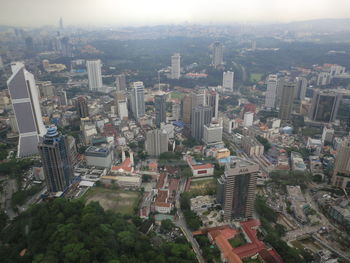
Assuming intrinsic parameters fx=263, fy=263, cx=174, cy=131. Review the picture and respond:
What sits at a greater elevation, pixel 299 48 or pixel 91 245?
pixel 299 48

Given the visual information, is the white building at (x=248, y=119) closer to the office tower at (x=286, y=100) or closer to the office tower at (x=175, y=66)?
the office tower at (x=286, y=100)

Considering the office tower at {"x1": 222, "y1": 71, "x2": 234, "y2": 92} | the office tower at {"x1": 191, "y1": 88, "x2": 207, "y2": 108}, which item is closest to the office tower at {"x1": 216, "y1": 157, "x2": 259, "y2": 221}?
the office tower at {"x1": 191, "y1": 88, "x2": 207, "y2": 108}

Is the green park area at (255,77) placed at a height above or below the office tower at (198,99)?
below

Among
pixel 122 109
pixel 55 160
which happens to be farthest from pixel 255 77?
pixel 55 160

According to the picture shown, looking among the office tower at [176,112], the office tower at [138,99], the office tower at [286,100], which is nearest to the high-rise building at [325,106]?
the office tower at [286,100]

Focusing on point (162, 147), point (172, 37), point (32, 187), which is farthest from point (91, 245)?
point (172, 37)

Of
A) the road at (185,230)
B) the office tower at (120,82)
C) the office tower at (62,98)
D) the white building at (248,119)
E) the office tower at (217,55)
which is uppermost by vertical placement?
the office tower at (217,55)

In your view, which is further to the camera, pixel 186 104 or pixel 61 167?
pixel 186 104

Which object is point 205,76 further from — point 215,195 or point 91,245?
point 91,245
